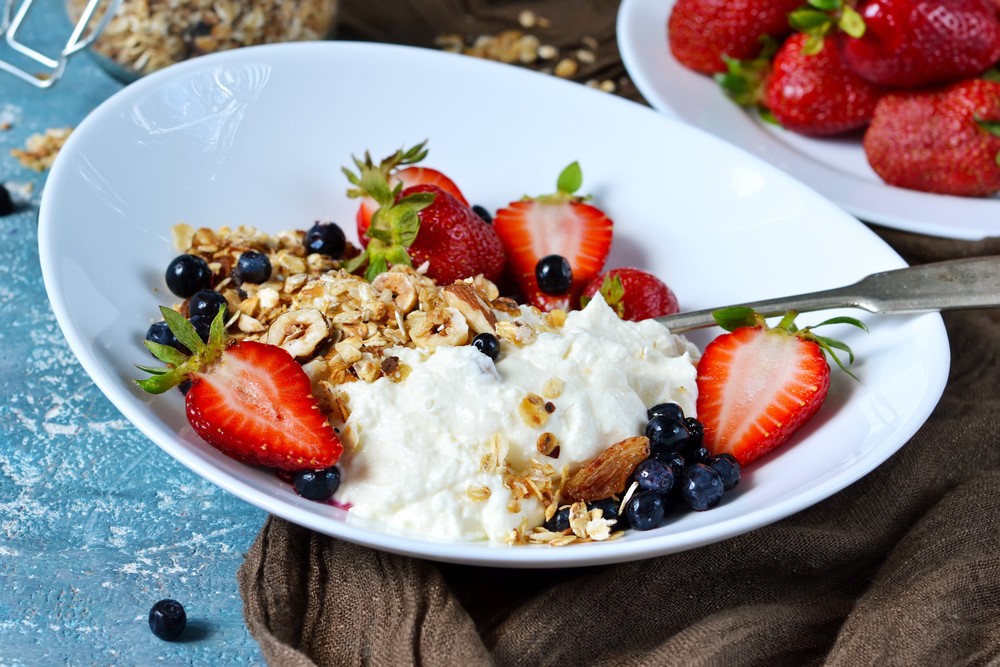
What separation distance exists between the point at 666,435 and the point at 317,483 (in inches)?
16.1

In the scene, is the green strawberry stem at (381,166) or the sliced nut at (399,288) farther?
the green strawberry stem at (381,166)

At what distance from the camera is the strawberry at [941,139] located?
2049 mm

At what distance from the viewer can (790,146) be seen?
2260mm

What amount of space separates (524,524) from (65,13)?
1.89 metres

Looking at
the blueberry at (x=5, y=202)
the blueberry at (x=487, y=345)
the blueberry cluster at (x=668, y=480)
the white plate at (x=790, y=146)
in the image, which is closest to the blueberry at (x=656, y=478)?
the blueberry cluster at (x=668, y=480)

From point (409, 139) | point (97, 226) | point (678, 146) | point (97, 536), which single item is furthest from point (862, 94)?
point (97, 536)

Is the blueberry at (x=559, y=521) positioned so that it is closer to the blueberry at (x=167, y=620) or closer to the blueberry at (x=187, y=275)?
the blueberry at (x=167, y=620)

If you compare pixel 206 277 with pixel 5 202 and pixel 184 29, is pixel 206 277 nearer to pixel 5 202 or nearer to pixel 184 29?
pixel 5 202

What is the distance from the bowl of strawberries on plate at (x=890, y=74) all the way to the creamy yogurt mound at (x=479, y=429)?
1.04m

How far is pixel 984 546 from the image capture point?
4.51ft

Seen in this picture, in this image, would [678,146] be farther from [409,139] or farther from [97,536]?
[97,536]

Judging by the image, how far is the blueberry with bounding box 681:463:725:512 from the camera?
125 cm

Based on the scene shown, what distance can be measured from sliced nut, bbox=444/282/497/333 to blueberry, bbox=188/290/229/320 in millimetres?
298

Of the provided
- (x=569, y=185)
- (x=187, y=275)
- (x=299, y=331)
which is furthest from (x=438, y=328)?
(x=569, y=185)
